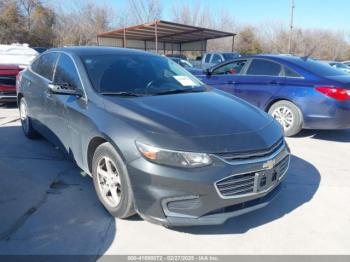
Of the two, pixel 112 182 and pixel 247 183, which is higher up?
pixel 247 183

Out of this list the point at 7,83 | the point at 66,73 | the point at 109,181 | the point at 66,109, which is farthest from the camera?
the point at 7,83

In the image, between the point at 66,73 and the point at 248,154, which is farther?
the point at 66,73

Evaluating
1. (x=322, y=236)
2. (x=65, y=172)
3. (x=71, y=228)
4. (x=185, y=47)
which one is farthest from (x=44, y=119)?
(x=185, y=47)

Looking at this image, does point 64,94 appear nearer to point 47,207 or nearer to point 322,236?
point 47,207

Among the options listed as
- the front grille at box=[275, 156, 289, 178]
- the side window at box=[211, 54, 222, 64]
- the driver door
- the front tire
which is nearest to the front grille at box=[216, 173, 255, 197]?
the front grille at box=[275, 156, 289, 178]

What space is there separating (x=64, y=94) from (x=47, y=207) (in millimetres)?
1197

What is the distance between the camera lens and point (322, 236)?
119 inches

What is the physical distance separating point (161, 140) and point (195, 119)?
50 centimetres

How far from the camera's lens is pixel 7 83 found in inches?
307

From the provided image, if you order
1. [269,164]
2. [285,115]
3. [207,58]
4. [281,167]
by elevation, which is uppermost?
[207,58]

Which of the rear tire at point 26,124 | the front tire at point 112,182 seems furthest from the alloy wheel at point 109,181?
the rear tire at point 26,124

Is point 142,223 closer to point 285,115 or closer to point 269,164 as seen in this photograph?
point 269,164

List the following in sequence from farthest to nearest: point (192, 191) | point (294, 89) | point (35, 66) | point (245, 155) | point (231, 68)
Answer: point (231, 68) → point (294, 89) → point (35, 66) → point (245, 155) → point (192, 191)

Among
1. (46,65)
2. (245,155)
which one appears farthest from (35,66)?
(245,155)
